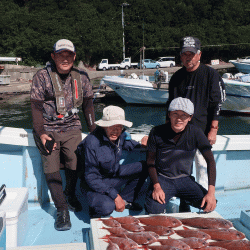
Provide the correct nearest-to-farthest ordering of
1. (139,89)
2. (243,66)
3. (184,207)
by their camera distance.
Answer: (184,207) < (139,89) < (243,66)

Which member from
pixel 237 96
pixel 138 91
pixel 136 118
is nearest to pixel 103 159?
pixel 237 96

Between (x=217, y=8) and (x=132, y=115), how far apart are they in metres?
52.6

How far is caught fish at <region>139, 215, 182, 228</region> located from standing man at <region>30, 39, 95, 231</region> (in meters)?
0.91

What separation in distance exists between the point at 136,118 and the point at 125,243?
17.2 meters

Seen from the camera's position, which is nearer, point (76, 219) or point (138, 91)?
point (76, 219)

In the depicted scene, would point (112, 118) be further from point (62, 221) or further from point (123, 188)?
point (62, 221)

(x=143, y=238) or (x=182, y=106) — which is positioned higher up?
(x=182, y=106)

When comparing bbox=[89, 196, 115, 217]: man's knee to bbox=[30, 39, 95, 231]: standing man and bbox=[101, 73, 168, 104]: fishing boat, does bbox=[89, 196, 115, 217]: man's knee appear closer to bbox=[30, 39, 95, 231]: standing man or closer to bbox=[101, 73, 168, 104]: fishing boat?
bbox=[30, 39, 95, 231]: standing man

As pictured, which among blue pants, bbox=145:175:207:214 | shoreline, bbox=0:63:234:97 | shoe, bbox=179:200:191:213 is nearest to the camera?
blue pants, bbox=145:175:207:214

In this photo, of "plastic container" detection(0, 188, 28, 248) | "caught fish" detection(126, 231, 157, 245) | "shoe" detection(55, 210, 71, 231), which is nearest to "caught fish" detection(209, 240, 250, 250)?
"caught fish" detection(126, 231, 157, 245)

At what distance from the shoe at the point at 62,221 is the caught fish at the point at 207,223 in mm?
1155

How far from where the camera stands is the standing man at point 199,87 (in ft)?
9.10

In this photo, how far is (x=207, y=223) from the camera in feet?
7.18

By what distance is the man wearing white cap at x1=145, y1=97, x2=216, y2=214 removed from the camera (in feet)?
8.40
